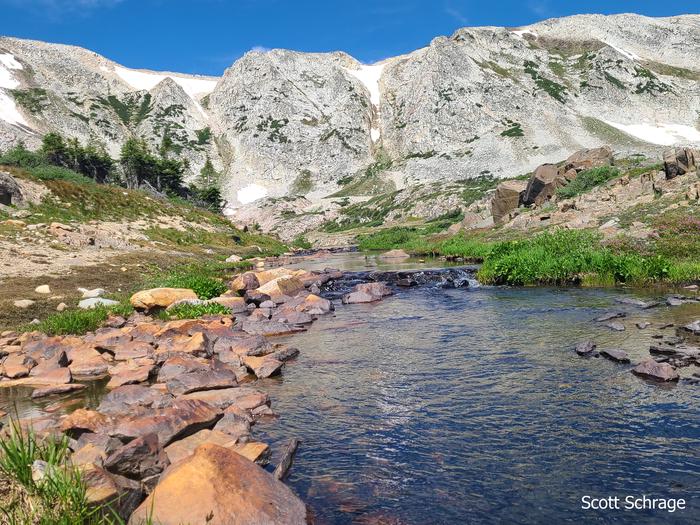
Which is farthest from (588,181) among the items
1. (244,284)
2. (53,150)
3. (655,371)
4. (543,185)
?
(53,150)

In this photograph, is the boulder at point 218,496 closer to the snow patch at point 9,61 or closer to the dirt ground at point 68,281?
the dirt ground at point 68,281

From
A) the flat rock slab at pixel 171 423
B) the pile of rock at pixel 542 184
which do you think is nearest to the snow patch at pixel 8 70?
the pile of rock at pixel 542 184

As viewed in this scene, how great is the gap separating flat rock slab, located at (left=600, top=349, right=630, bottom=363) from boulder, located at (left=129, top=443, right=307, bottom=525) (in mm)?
8709

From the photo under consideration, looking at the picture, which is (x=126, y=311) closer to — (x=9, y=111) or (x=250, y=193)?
(x=250, y=193)

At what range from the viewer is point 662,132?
17800 centimetres

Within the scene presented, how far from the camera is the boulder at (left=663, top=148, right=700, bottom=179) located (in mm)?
35191

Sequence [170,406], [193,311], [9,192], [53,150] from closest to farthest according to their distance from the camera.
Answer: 1. [170,406]
2. [193,311]
3. [9,192]
4. [53,150]

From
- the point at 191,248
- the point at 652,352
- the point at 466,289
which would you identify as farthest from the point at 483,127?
the point at 652,352

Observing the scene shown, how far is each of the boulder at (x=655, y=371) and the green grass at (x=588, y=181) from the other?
1634 inches

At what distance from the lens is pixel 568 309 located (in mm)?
17484

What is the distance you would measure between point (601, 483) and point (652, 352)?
6476 millimetres

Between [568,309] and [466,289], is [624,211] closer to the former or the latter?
[466,289]

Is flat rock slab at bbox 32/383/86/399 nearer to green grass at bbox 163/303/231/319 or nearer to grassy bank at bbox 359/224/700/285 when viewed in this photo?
green grass at bbox 163/303/231/319

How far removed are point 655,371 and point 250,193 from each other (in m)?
191
